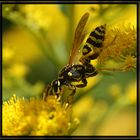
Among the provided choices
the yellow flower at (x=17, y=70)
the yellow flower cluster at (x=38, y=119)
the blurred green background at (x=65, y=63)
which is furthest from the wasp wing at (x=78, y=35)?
the yellow flower at (x=17, y=70)

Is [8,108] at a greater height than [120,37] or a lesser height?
lesser

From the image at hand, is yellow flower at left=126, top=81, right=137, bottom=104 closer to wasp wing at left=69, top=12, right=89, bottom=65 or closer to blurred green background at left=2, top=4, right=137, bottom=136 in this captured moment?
blurred green background at left=2, top=4, right=137, bottom=136

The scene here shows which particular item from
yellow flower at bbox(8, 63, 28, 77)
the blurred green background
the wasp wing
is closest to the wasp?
the wasp wing

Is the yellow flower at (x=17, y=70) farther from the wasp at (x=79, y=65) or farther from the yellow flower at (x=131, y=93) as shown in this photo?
the wasp at (x=79, y=65)

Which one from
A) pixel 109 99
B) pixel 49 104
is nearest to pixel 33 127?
pixel 49 104

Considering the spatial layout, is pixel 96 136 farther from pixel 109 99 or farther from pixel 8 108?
pixel 8 108
